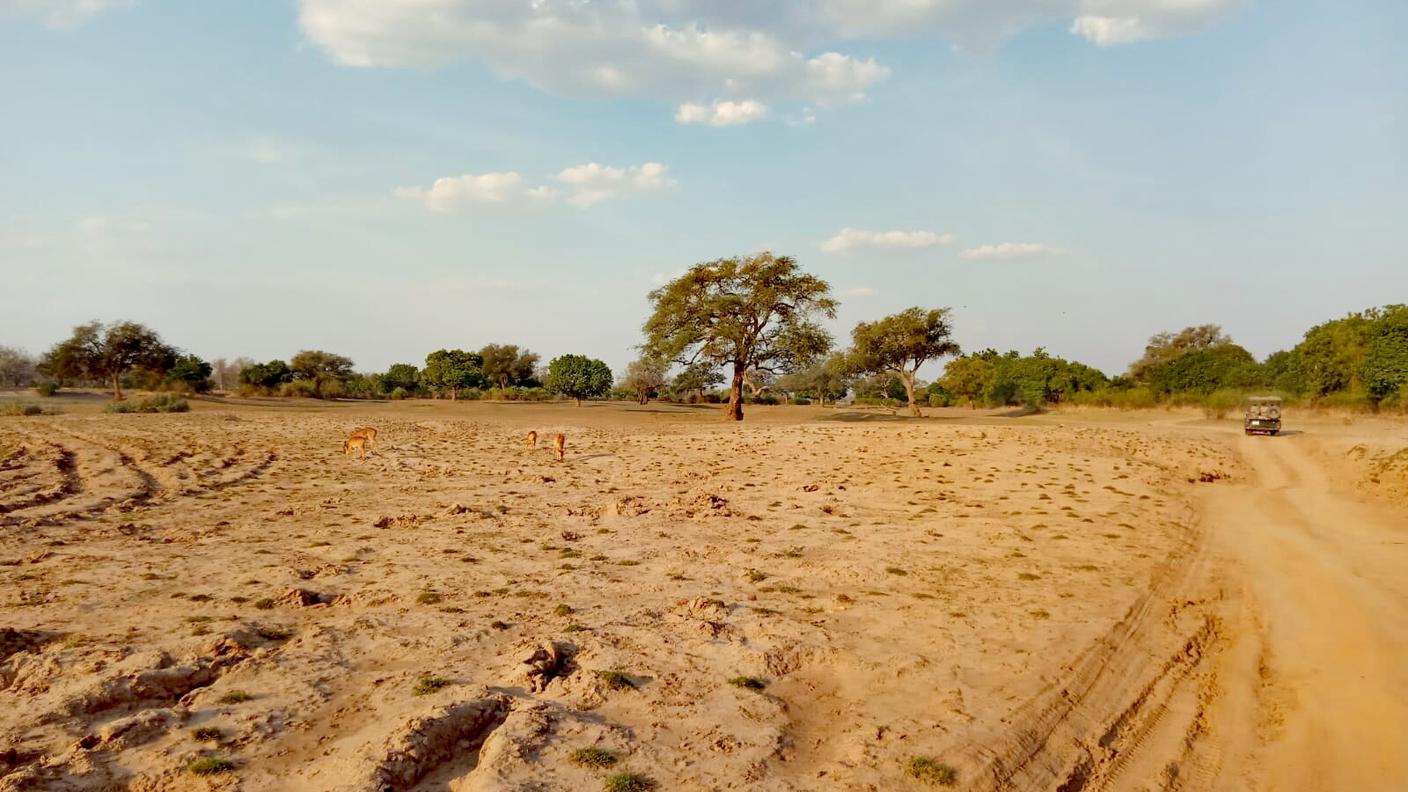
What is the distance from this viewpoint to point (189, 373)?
58812 millimetres

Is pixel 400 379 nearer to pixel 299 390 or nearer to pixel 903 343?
pixel 299 390

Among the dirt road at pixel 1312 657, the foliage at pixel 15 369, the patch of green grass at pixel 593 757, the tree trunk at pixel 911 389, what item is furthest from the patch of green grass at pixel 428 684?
the foliage at pixel 15 369

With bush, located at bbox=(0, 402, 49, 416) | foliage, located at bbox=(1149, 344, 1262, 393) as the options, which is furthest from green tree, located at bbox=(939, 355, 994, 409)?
→ bush, located at bbox=(0, 402, 49, 416)

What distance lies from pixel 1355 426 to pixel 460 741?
42.4 m

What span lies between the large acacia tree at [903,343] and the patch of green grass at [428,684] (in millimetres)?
47687

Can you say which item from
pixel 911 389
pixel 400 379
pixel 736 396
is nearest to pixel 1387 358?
pixel 911 389

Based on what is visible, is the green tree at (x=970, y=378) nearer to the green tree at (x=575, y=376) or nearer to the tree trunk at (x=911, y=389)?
the tree trunk at (x=911, y=389)

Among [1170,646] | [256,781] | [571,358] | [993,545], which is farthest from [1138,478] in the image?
[571,358]

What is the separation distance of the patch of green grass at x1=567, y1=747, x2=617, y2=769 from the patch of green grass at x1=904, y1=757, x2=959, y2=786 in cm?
192

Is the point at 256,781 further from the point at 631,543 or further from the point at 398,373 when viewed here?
the point at 398,373

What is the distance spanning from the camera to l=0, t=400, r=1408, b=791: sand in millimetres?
4785

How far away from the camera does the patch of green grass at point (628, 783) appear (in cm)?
431

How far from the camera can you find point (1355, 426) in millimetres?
33219

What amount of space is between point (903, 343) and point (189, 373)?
185 feet
